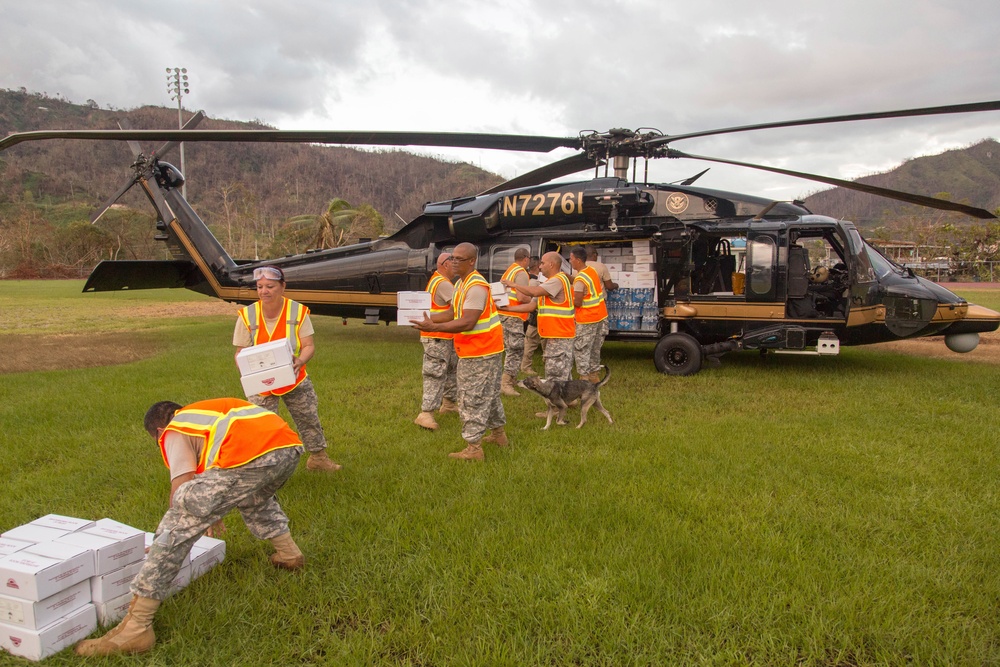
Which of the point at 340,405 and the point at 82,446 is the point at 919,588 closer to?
the point at 340,405

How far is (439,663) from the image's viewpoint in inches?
114


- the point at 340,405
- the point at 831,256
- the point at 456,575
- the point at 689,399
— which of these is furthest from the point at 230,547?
the point at 831,256

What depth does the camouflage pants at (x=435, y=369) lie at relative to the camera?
22.0ft

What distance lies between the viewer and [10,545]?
10.2 ft

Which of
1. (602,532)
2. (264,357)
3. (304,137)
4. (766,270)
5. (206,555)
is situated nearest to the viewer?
(206,555)

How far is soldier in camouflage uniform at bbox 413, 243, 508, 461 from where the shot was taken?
5555 millimetres

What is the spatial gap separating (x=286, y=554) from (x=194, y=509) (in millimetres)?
811

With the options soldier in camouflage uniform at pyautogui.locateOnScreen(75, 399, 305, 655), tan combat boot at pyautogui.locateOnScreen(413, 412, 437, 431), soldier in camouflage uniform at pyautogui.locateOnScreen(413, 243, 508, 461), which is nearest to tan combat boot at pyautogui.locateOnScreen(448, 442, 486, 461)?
soldier in camouflage uniform at pyautogui.locateOnScreen(413, 243, 508, 461)

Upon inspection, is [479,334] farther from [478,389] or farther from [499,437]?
[499,437]

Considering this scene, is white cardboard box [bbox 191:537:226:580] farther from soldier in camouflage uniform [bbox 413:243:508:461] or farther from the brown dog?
the brown dog

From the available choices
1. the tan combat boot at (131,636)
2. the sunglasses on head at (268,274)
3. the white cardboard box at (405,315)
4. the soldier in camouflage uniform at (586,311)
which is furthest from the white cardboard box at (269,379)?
the soldier in camouflage uniform at (586,311)

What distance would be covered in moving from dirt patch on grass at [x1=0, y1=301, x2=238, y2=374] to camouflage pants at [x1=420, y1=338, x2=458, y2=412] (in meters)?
7.05

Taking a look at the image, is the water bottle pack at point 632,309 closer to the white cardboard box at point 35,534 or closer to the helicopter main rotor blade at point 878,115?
the helicopter main rotor blade at point 878,115

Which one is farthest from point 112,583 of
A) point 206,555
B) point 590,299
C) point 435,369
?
point 590,299
